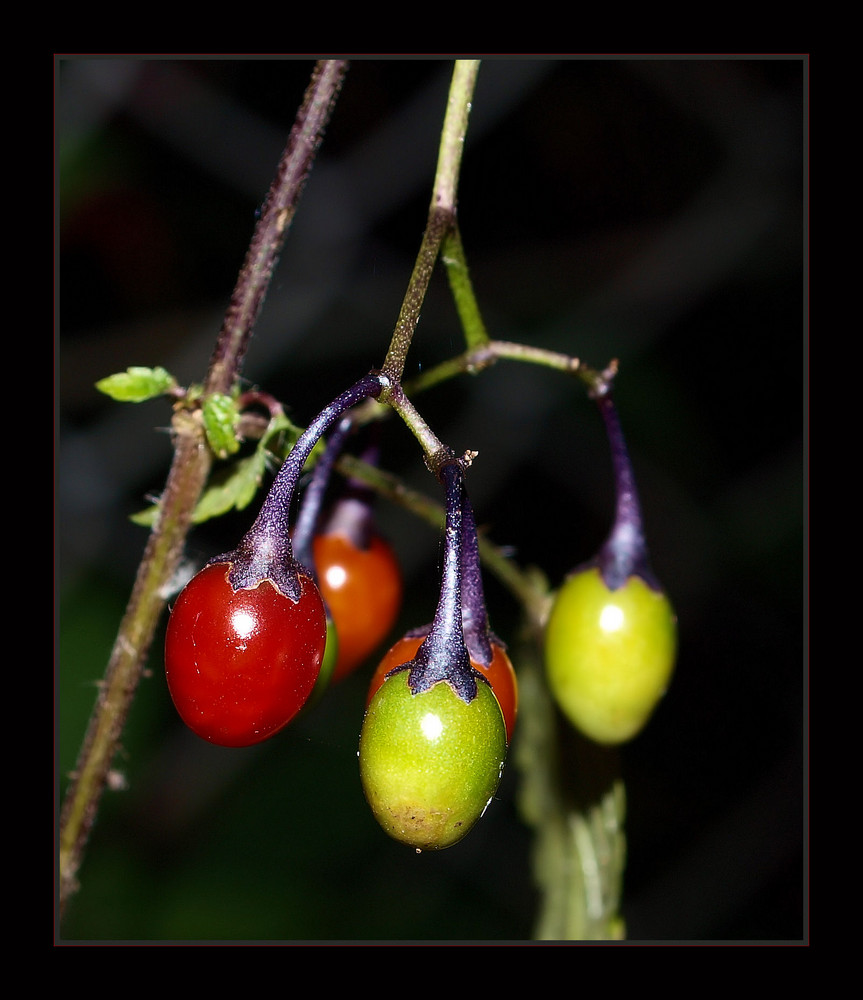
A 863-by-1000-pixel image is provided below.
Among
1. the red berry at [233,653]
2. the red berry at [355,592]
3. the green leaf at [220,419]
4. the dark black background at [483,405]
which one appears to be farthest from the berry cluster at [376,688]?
the dark black background at [483,405]

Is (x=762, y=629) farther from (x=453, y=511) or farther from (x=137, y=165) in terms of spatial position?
(x=453, y=511)

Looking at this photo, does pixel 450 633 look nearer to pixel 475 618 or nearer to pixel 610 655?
pixel 475 618

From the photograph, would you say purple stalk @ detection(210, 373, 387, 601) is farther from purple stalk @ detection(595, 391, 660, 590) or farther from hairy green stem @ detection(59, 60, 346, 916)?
purple stalk @ detection(595, 391, 660, 590)

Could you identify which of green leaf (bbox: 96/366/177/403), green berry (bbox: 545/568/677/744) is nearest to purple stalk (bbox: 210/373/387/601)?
green leaf (bbox: 96/366/177/403)

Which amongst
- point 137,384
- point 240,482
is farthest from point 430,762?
point 137,384

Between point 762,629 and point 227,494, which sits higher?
point 227,494

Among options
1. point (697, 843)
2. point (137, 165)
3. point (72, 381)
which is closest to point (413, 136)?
point (137, 165)
